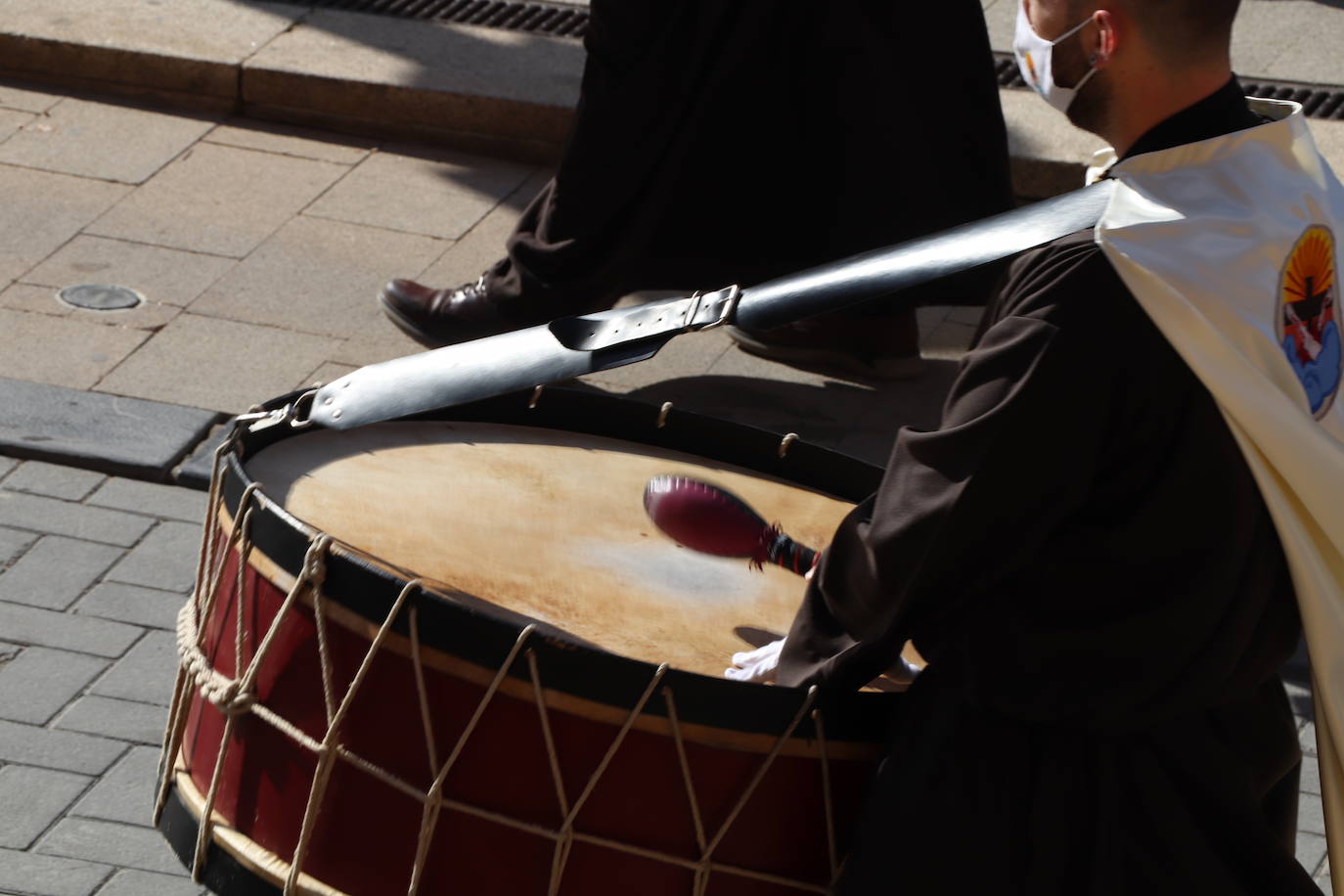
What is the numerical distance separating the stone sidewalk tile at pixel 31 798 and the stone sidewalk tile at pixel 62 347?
4.87 feet

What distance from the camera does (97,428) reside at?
4.20m

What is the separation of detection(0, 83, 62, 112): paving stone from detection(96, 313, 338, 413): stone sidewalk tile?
172 centimetres

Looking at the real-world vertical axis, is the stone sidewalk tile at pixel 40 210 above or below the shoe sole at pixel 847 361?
below

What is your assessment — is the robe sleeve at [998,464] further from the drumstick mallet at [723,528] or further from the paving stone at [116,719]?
the paving stone at [116,719]

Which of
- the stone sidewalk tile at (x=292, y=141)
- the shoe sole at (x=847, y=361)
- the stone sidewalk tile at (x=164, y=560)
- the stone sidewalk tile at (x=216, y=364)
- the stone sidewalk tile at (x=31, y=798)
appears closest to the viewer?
the stone sidewalk tile at (x=31, y=798)

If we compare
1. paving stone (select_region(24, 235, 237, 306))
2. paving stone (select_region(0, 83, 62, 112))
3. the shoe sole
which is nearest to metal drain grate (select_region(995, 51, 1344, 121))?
the shoe sole

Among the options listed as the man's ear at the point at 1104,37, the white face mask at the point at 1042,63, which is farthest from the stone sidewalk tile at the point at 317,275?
the man's ear at the point at 1104,37

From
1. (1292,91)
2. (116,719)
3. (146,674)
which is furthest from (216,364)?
(1292,91)

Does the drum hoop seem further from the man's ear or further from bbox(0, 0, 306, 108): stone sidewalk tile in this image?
bbox(0, 0, 306, 108): stone sidewalk tile

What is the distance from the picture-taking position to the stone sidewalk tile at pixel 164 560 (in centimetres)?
371

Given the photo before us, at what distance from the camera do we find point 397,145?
612 centimetres

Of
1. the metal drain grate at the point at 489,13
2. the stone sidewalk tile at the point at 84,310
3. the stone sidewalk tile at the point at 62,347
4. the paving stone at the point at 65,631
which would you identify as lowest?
the stone sidewalk tile at the point at 84,310

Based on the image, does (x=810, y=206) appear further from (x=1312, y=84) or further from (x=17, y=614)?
A: (x=1312, y=84)

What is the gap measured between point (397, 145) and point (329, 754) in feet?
14.2
